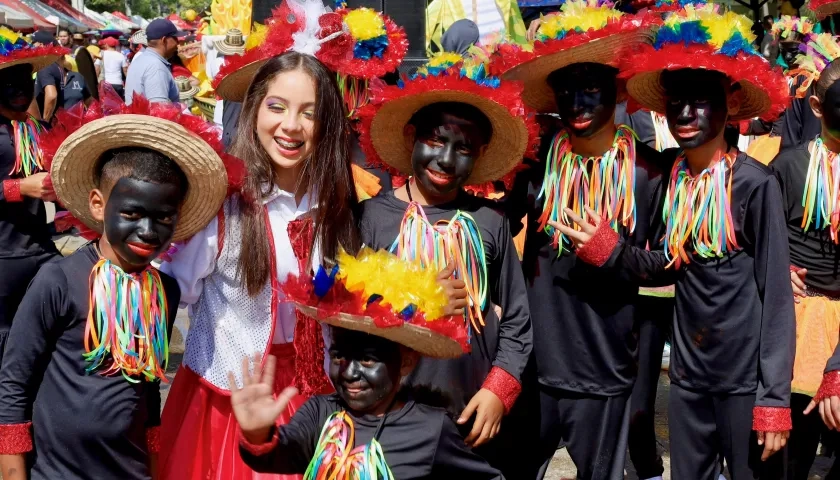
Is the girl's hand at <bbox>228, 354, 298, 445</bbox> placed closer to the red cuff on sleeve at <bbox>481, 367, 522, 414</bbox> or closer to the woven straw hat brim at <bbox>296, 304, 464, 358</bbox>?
the woven straw hat brim at <bbox>296, 304, 464, 358</bbox>

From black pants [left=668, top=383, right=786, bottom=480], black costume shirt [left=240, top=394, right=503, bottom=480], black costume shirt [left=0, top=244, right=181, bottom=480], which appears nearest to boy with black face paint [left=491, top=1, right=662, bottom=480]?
black pants [left=668, top=383, right=786, bottom=480]

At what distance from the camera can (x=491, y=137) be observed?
11.4 feet

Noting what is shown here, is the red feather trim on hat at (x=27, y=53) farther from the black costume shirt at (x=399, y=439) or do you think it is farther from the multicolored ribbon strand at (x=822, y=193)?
the multicolored ribbon strand at (x=822, y=193)

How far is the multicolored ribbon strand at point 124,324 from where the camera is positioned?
9.71ft

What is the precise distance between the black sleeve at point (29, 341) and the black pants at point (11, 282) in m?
2.82

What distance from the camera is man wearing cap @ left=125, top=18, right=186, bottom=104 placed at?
918cm

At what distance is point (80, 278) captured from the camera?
297cm

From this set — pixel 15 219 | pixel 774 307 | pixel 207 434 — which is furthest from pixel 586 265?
pixel 15 219

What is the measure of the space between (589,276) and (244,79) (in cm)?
149

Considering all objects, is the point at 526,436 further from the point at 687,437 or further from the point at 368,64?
the point at 368,64

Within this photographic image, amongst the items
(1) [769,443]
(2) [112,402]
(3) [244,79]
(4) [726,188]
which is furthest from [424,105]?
(1) [769,443]

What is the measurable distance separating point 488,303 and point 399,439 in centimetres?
74

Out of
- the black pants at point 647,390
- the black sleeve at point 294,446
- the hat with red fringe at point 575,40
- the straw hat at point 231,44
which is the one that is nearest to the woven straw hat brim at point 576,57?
the hat with red fringe at point 575,40

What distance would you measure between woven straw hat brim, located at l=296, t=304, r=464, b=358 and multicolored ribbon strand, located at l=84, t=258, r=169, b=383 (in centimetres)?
63
